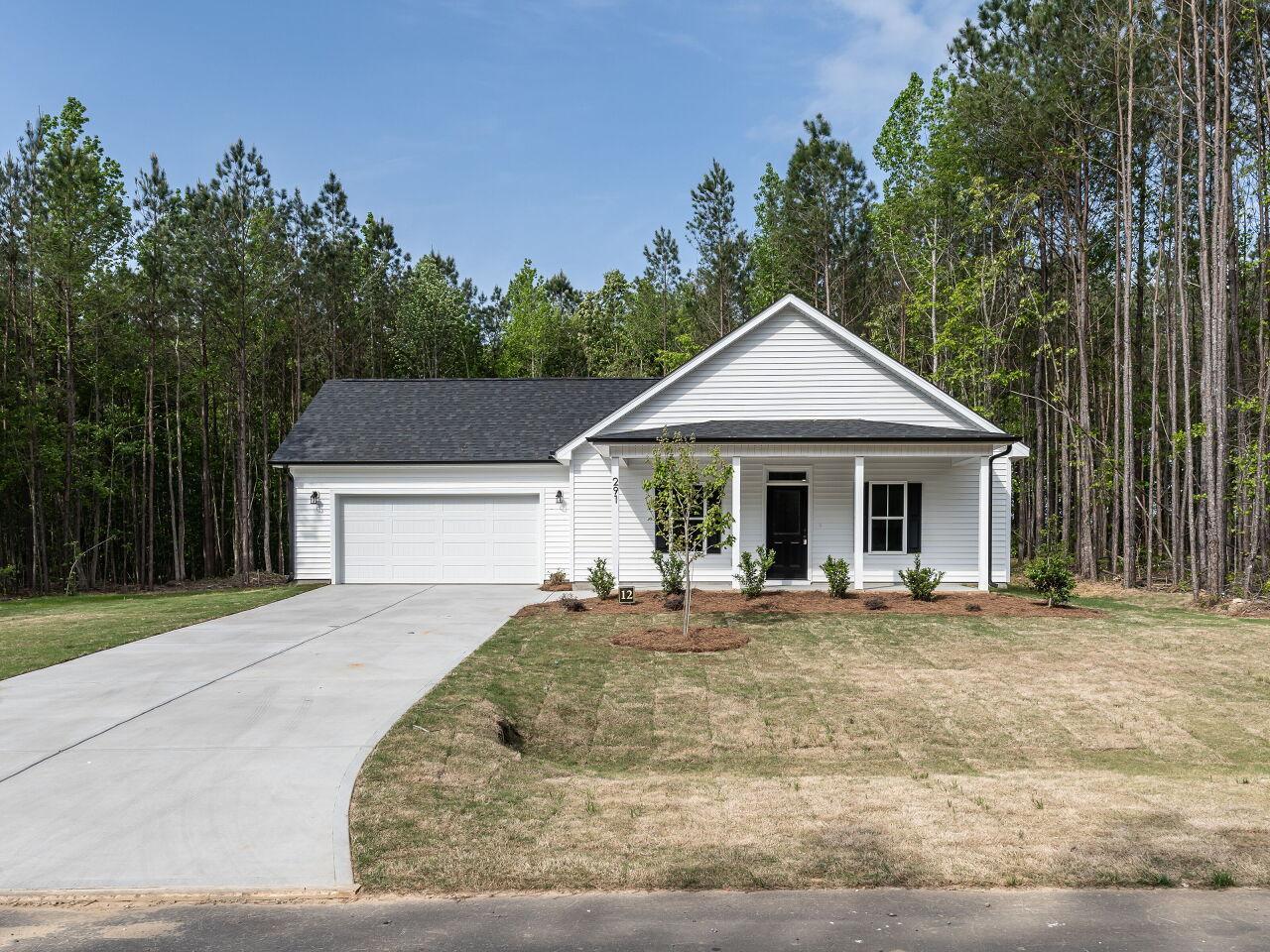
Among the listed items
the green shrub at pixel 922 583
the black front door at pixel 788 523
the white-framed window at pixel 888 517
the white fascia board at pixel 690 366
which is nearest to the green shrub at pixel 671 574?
the black front door at pixel 788 523

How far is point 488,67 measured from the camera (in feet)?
53.7

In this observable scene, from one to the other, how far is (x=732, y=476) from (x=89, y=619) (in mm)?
11468

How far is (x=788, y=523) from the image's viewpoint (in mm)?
17641

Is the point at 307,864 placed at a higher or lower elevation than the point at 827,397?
lower

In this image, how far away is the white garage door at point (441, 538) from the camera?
Result: 64.5 ft

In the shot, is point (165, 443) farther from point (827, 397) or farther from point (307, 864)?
point (307, 864)

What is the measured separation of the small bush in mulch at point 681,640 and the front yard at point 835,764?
0.25 m

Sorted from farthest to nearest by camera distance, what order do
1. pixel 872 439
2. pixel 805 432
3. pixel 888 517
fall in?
pixel 888 517, pixel 805 432, pixel 872 439

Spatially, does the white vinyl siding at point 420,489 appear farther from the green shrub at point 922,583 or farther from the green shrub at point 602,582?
the green shrub at point 922,583

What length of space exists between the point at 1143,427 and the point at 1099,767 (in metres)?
21.4

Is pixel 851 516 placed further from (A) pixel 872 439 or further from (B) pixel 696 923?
(B) pixel 696 923

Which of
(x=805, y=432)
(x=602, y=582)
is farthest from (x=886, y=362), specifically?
(x=602, y=582)

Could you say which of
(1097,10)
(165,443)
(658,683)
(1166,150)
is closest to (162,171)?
(165,443)

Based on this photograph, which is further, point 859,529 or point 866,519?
point 866,519
